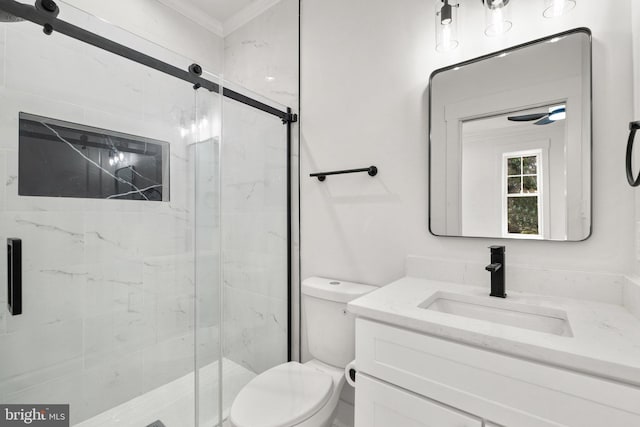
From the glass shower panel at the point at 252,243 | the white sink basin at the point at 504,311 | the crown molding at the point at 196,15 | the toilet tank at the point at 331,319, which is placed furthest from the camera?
the crown molding at the point at 196,15

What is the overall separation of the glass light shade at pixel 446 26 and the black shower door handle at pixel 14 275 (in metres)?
1.82

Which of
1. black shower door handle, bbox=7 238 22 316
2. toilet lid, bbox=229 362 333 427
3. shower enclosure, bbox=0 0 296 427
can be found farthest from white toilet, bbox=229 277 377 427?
black shower door handle, bbox=7 238 22 316

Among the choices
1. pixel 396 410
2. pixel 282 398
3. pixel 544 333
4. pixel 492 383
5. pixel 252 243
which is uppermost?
pixel 252 243

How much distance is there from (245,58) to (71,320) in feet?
6.19

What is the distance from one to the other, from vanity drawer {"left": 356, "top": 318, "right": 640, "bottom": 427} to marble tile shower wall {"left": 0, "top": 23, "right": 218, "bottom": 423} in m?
0.91

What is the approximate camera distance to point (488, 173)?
1204mm

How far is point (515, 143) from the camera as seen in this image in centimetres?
115

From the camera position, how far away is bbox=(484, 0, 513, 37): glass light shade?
1101 millimetres

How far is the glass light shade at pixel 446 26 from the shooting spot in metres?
1.17

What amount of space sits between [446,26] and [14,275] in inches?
76.3

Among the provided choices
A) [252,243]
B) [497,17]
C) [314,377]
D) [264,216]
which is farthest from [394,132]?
[314,377]

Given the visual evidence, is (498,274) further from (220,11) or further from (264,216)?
(220,11)

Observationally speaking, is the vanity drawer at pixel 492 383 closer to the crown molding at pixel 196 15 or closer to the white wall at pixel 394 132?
the white wall at pixel 394 132

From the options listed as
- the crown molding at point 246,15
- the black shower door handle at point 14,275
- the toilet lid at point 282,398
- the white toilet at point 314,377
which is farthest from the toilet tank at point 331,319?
the crown molding at point 246,15
